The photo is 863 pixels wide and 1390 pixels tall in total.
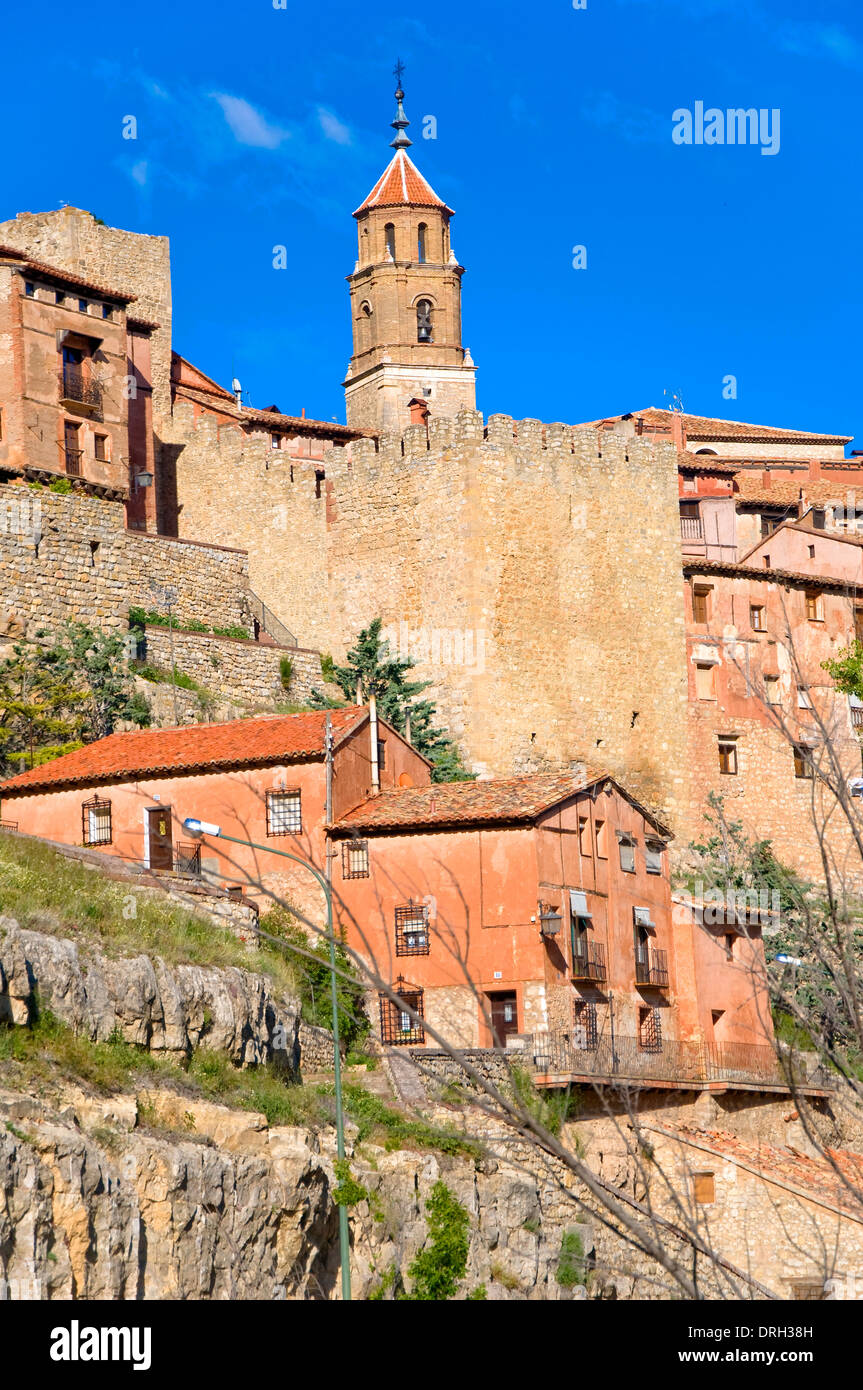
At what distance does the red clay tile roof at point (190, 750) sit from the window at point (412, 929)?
10.4ft

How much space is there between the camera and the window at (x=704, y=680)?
49.7m

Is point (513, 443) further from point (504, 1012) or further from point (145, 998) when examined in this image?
point (145, 998)

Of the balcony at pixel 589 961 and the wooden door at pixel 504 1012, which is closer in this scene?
the wooden door at pixel 504 1012

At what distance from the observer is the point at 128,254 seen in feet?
193

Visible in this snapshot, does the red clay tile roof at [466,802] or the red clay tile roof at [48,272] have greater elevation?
the red clay tile roof at [48,272]

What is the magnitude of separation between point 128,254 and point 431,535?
53.6 feet

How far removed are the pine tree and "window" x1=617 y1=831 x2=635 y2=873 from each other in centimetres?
592

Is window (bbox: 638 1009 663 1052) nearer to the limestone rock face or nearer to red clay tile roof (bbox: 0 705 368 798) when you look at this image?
red clay tile roof (bbox: 0 705 368 798)

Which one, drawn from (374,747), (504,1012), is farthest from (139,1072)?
(374,747)

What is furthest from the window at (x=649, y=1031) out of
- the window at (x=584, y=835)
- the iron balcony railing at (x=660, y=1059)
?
the window at (x=584, y=835)

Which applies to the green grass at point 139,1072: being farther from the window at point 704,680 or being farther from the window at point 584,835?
the window at point 704,680

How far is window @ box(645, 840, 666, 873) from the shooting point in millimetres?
39312

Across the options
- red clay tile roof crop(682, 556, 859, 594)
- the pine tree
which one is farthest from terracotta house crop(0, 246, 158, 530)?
red clay tile roof crop(682, 556, 859, 594)
